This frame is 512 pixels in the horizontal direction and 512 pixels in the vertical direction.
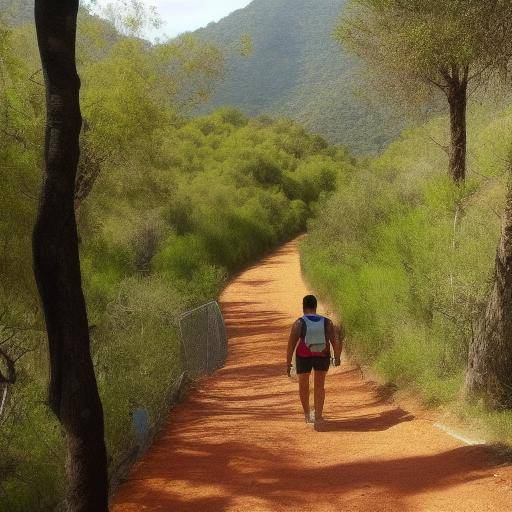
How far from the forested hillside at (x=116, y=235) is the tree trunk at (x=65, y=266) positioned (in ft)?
3.21

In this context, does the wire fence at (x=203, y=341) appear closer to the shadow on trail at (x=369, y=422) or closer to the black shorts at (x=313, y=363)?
the shadow on trail at (x=369, y=422)

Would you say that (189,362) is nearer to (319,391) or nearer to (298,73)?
(319,391)

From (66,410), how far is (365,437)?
4.05m

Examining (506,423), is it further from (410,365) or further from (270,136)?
(270,136)

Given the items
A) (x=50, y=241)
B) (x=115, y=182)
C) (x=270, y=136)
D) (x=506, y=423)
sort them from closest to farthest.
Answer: (x=50, y=241), (x=506, y=423), (x=115, y=182), (x=270, y=136)

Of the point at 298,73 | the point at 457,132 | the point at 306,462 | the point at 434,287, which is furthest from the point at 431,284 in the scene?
the point at 298,73

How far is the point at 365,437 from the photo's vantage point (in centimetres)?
851

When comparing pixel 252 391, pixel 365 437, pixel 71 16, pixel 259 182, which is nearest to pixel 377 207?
pixel 252 391

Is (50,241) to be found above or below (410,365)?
above

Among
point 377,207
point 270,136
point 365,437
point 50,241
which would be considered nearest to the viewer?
point 50,241

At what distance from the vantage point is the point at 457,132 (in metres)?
15.9

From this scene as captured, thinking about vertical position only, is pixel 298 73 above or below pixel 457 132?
above

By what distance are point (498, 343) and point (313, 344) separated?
2.17 metres

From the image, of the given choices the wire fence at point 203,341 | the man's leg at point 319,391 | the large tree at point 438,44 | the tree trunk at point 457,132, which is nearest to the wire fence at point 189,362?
the wire fence at point 203,341
